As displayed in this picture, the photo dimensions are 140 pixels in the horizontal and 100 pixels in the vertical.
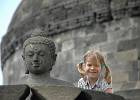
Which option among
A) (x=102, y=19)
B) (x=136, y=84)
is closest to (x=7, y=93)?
(x=136, y=84)

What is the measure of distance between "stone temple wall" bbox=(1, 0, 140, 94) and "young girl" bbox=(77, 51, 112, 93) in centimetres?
886

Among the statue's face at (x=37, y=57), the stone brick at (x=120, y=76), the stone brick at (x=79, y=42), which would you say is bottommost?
the stone brick at (x=120, y=76)

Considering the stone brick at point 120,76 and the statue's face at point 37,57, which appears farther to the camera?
the stone brick at point 120,76

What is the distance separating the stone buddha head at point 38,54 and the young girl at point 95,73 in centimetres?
70

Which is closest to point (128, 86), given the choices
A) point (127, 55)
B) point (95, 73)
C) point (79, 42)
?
point (127, 55)

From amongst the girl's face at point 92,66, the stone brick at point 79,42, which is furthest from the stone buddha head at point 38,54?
the stone brick at point 79,42

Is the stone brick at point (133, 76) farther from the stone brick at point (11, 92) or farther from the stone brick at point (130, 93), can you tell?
the stone brick at point (11, 92)

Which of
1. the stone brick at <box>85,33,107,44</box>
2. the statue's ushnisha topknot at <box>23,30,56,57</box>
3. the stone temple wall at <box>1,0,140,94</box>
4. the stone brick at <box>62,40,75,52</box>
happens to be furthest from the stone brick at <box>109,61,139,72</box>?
the statue's ushnisha topknot at <box>23,30,56,57</box>

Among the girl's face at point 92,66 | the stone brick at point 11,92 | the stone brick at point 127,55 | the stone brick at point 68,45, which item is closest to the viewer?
the stone brick at point 11,92

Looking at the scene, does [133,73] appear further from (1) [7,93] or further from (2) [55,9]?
(1) [7,93]

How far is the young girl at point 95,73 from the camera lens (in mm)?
7973

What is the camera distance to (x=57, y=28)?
61.9 feet

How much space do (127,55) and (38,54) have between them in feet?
33.9

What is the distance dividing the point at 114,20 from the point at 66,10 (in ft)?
4.64
